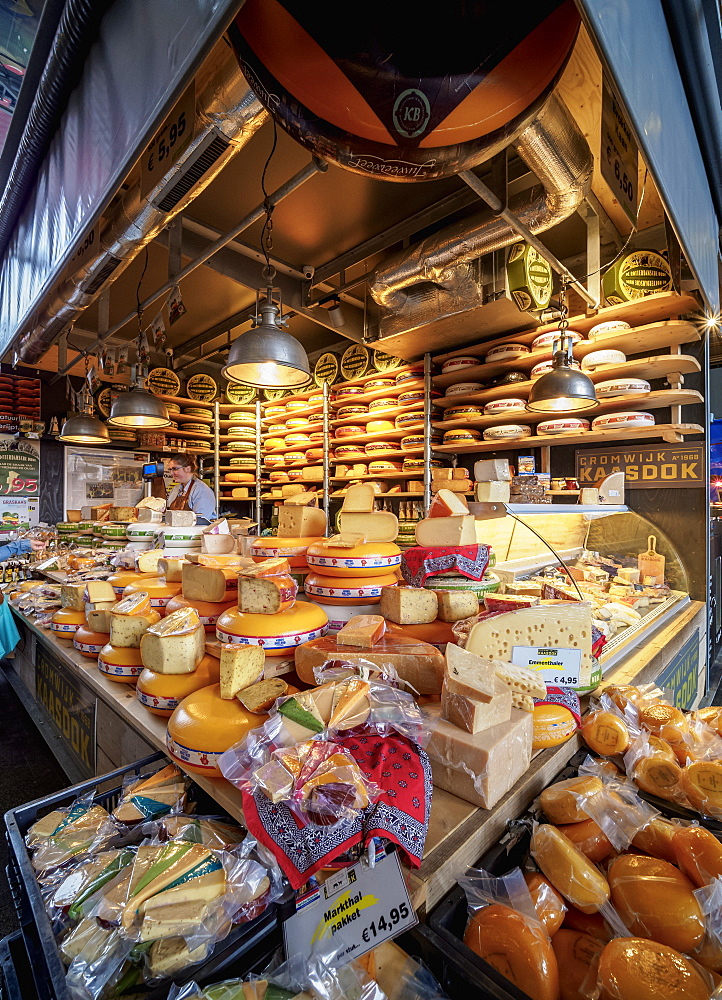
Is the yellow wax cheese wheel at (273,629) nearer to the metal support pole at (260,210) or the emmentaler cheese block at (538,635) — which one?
the emmentaler cheese block at (538,635)

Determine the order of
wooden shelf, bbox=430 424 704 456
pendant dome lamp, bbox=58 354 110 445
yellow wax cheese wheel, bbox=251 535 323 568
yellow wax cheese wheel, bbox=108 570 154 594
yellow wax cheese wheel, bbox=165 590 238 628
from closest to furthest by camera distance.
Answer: yellow wax cheese wheel, bbox=165 590 238 628 → yellow wax cheese wheel, bbox=251 535 323 568 → yellow wax cheese wheel, bbox=108 570 154 594 → wooden shelf, bbox=430 424 704 456 → pendant dome lamp, bbox=58 354 110 445

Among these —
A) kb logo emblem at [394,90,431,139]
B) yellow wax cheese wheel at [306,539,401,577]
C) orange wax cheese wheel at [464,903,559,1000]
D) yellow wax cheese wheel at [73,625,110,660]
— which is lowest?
orange wax cheese wheel at [464,903,559,1000]

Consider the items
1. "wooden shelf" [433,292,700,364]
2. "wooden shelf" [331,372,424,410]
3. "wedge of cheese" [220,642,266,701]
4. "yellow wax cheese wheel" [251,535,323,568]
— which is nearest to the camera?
"wedge of cheese" [220,642,266,701]

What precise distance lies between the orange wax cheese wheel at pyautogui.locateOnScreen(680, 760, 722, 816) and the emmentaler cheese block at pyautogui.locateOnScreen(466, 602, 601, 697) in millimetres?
310

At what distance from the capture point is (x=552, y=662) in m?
1.18

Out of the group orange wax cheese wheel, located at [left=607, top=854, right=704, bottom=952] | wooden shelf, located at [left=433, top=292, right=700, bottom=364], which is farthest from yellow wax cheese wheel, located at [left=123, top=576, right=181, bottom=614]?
wooden shelf, located at [left=433, top=292, right=700, bottom=364]

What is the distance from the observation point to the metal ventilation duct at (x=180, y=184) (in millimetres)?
1627

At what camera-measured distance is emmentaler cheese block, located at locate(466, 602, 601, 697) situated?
1.15m

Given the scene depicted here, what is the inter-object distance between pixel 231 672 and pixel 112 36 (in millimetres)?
1864

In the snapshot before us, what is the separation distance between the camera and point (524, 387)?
3.97m

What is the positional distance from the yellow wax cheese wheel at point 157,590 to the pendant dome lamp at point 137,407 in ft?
8.21

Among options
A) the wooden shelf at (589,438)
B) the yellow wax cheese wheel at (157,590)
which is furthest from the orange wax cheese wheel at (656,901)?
the wooden shelf at (589,438)

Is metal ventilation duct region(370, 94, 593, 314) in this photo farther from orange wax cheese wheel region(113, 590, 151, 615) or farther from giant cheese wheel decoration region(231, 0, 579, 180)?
orange wax cheese wheel region(113, 590, 151, 615)

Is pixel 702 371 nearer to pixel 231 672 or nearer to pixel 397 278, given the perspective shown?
pixel 397 278
